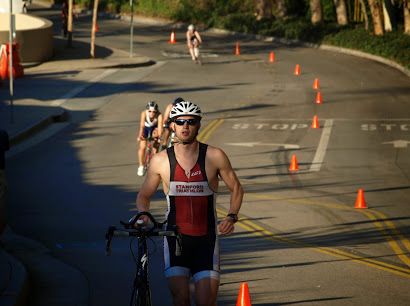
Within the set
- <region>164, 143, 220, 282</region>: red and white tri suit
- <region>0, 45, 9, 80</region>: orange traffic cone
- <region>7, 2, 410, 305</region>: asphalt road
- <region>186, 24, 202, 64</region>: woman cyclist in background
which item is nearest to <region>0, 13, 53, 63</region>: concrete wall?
<region>0, 45, 9, 80</region>: orange traffic cone

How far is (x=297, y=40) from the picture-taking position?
5425 centimetres

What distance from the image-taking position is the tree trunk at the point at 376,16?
47469 millimetres

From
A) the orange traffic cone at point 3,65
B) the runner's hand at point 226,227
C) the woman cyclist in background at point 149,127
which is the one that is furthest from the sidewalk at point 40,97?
the woman cyclist in background at point 149,127

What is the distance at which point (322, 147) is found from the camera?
22.1 meters

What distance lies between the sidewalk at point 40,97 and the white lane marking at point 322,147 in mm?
7849

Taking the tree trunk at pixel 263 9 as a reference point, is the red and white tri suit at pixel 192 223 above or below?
above

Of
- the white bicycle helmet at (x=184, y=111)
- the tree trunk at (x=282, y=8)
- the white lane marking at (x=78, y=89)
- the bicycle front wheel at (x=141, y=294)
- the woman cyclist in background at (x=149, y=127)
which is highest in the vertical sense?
the white bicycle helmet at (x=184, y=111)

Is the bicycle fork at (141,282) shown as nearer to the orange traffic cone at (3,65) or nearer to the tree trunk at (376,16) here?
the orange traffic cone at (3,65)

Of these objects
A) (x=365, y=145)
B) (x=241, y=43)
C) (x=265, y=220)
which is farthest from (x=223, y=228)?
(x=241, y=43)

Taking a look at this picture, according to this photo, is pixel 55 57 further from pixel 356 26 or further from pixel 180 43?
pixel 356 26

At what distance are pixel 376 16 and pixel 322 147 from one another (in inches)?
1077

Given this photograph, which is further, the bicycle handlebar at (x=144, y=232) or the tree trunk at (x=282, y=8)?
the tree trunk at (x=282, y=8)

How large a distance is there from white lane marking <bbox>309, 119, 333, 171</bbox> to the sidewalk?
7849 mm

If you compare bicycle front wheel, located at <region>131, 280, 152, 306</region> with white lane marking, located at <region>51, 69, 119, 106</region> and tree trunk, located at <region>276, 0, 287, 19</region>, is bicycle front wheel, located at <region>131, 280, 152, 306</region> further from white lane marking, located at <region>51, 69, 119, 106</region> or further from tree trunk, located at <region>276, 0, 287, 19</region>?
tree trunk, located at <region>276, 0, 287, 19</region>
